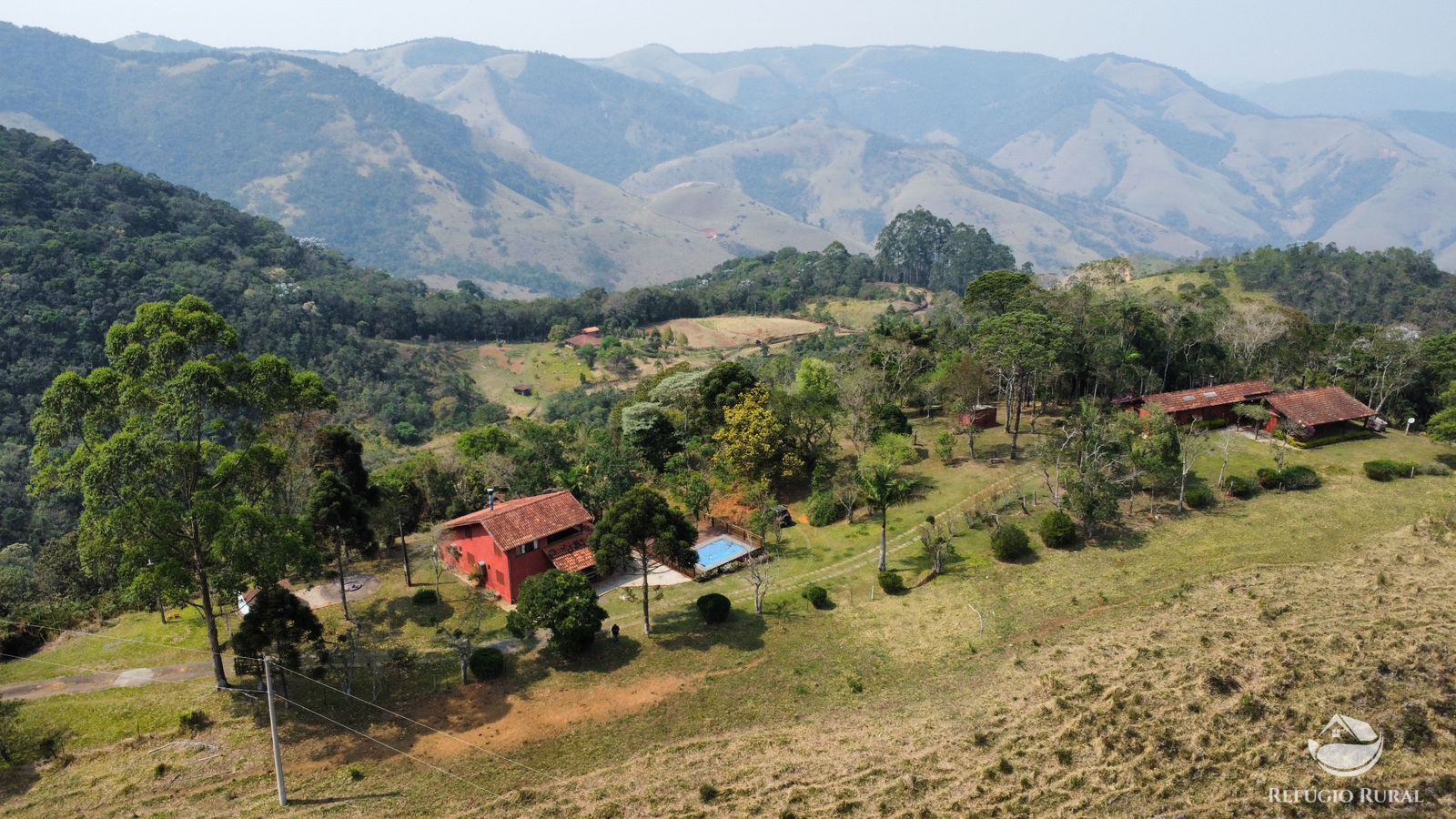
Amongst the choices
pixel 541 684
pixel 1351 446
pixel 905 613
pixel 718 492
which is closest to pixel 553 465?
pixel 718 492

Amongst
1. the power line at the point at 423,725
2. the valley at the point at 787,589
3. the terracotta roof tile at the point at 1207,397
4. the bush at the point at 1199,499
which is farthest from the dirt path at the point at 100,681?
the terracotta roof tile at the point at 1207,397

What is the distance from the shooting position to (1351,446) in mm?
50469

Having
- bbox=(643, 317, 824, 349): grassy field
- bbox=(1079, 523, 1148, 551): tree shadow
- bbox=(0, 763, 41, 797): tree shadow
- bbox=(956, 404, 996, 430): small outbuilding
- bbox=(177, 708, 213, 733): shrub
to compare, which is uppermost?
bbox=(643, 317, 824, 349): grassy field

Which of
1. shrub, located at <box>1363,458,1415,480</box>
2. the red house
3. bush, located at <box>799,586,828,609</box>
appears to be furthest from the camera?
shrub, located at <box>1363,458,1415,480</box>

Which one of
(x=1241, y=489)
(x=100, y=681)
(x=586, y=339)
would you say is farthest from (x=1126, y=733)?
(x=586, y=339)

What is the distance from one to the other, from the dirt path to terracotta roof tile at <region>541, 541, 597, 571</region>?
14627 mm

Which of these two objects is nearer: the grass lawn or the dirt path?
the dirt path

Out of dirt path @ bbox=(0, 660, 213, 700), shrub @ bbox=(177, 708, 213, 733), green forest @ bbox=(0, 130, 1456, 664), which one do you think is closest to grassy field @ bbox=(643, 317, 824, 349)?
green forest @ bbox=(0, 130, 1456, 664)

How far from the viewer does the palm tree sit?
38625mm

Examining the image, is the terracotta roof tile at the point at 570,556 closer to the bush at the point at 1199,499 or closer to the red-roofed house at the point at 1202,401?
the bush at the point at 1199,499

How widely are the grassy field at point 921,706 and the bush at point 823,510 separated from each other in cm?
719

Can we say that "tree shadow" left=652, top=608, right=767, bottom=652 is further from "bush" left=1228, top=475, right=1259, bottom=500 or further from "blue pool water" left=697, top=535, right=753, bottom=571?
"bush" left=1228, top=475, right=1259, bottom=500

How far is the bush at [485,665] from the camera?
31.2 meters

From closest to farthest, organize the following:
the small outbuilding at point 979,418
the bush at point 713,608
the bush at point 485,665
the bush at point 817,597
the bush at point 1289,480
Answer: the bush at point 485,665 → the bush at point 713,608 → the bush at point 817,597 → the bush at point 1289,480 → the small outbuilding at point 979,418
